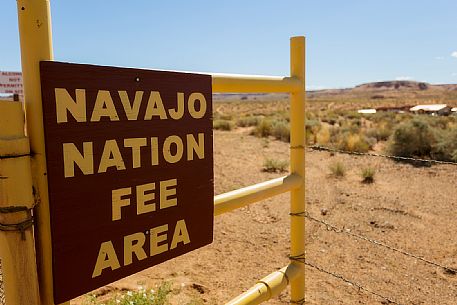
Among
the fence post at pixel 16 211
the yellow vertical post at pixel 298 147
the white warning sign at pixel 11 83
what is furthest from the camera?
the white warning sign at pixel 11 83

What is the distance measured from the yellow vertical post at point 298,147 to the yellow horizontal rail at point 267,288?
7 centimetres

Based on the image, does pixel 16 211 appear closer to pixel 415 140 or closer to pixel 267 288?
pixel 267 288

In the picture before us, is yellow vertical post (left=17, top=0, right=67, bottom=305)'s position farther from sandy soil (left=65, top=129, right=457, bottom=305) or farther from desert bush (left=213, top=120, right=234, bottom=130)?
desert bush (left=213, top=120, right=234, bottom=130)

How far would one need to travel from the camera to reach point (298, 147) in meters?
2.13

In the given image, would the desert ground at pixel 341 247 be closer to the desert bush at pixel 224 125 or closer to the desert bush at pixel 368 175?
the desert bush at pixel 368 175

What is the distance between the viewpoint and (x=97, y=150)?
1.15 metres

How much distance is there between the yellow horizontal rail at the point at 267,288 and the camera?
1.81m

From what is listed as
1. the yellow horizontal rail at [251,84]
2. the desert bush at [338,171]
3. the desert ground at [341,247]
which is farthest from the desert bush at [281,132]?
the yellow horizontal rail at [251,84]

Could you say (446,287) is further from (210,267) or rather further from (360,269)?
(210,267)

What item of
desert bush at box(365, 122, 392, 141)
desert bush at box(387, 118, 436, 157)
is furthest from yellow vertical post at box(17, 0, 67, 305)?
desert bush at box(365, 122, 392, 141)

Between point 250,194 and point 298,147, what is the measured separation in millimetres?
468

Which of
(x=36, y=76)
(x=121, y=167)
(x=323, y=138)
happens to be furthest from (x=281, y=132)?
(x=36, y=76)

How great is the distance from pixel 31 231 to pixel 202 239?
25.3 inches

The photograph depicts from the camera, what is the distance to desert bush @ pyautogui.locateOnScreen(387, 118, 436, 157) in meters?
12.1
